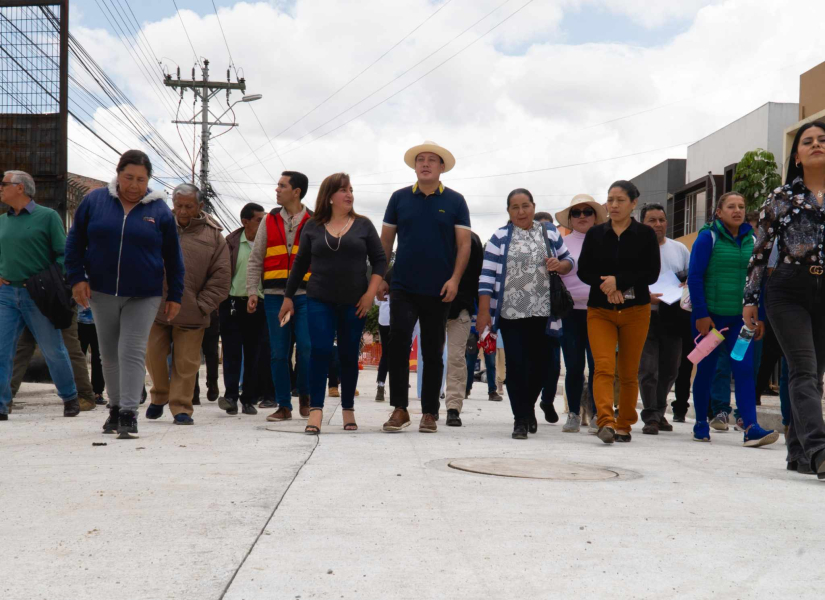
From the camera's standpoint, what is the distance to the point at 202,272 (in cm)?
880

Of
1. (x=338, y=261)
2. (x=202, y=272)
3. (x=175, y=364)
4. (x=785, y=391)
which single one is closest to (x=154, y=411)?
(x=175, y=364)

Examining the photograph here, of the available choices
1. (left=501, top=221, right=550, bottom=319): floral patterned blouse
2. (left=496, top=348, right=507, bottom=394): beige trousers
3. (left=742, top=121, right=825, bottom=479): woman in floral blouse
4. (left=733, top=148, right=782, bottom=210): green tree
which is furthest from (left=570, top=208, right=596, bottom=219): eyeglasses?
(left=733, top=148, right=782, bottom=210): green tree

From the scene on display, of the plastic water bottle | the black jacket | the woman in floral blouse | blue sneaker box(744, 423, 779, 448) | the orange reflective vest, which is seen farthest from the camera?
the orange reflective vest

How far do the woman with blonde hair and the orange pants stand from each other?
170 cm

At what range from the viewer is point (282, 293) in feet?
29.2

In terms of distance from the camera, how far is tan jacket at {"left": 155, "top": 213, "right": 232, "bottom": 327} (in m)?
8.57

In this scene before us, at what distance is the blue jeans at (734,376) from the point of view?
7816 mm

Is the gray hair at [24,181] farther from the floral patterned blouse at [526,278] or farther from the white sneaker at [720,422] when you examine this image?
the white sneaker at [720,422]

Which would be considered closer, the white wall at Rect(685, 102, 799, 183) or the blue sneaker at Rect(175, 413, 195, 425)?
the blue sneaker at Rect(175, 413, 195, 425)

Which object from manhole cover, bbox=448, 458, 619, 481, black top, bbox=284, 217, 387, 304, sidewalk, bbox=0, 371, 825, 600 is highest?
black top, bbox=284, 217, 387, 304

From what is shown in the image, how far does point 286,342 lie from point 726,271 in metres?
3.80

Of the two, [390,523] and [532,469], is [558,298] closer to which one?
[532,469]

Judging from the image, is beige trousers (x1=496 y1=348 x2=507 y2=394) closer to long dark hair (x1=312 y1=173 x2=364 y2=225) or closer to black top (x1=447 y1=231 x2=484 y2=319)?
black top (x1=447 y1=231 x2=484 y2=319)

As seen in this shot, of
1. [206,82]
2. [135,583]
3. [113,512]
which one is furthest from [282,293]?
[206,82]
